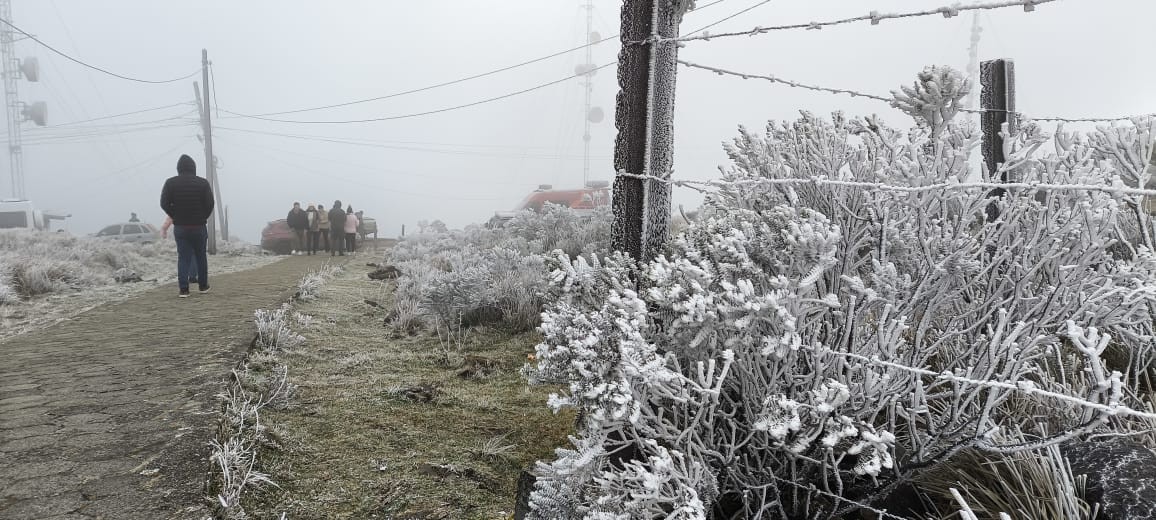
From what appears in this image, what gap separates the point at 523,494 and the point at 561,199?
42.8 feet

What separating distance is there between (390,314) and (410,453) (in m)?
3.80

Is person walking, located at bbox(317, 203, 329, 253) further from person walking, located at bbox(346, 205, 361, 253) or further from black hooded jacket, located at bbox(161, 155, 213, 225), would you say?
black hooded jacket, located at bbox(161, 155, 213, 225)

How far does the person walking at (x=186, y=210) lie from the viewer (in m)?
7.34

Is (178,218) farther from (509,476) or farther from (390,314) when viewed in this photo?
(509,476)

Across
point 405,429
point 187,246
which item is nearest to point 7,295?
point 187,246

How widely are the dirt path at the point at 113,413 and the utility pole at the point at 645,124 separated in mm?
2179

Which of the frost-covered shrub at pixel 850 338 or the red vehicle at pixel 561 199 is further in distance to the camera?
the red vehicle at pixel 561 199

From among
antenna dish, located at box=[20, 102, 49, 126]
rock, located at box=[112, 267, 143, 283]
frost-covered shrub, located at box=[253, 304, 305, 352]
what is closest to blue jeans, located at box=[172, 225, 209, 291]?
frost-covered shrub, located at box=[253, 304, 305, 352]

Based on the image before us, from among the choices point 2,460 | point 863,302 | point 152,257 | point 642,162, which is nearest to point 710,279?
point 863,302

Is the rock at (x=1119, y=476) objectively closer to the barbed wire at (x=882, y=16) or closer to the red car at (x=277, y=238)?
the barbed wire at (x=882, y=16)

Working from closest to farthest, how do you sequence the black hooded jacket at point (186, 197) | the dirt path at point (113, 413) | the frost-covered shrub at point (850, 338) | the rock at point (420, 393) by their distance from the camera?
the frost-covered shrub at point (850, 338)
the dirt path at point (113, 413)
the rock at point (420, 393)
the black hooded jacket at point (186, 197)

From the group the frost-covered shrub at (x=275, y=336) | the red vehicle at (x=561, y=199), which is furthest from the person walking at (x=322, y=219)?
the frost-covered shrub at (x=275, y=336)

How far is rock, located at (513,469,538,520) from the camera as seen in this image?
9.04ft

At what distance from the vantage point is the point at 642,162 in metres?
3.09
